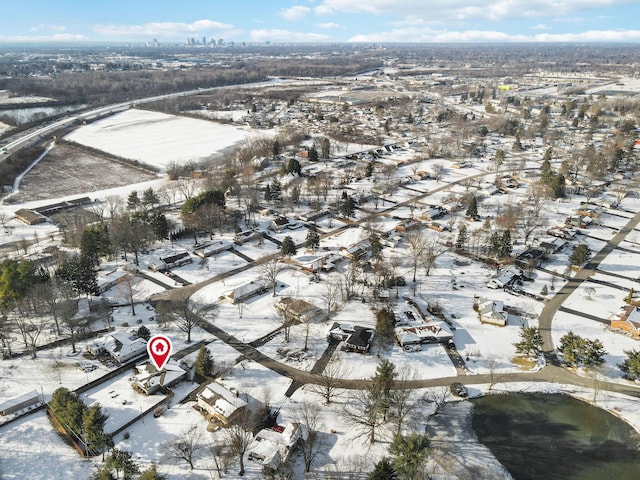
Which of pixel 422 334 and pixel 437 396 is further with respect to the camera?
pixel 422 334

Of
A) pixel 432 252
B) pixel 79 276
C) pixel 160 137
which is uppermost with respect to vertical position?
pixel 160 137

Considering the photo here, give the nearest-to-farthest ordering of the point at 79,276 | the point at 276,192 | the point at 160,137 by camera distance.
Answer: the point at 79,276
the point at 276,192
the point at 160,137

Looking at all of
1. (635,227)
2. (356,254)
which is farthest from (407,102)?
(356,254)

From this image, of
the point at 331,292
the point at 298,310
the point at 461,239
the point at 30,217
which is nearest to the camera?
the point at 298,310

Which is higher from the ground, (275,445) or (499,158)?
(499,158)

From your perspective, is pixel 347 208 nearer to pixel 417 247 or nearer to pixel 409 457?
pixel 417 247

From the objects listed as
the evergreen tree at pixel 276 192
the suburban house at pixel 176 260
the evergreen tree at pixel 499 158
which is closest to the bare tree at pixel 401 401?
the suburban house at pixel 176 260

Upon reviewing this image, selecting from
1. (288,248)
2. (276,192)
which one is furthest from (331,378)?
(276,192)

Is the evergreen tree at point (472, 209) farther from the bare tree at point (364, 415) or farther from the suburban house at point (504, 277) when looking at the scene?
the bare tree at point (364, 415)
